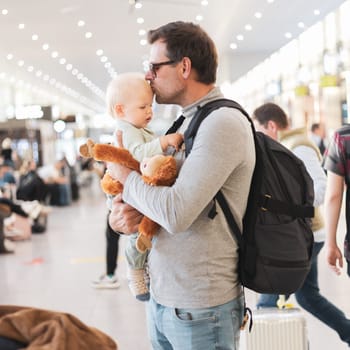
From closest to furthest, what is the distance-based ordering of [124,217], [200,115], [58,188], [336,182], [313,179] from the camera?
[200,115], [124,217], [336,182], [313,179], [58,188]

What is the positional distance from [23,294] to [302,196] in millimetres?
5206

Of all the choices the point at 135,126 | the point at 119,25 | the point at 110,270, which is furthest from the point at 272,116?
the point at 119,25

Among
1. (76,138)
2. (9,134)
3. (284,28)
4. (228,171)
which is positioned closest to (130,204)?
(228,171)

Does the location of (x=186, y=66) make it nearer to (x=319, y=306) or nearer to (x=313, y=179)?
(x=313, y=179)

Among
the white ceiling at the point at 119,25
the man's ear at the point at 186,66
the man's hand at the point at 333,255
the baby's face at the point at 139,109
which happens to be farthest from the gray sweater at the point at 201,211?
the white ceiling at the point at 119,25

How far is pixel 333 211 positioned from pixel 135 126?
1393mm

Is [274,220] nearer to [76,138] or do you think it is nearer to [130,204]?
[130,204]

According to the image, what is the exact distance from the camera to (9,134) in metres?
19.7

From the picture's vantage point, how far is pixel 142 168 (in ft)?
6.43

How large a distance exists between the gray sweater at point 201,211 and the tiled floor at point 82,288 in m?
2.79

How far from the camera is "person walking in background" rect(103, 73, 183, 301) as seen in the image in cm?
210

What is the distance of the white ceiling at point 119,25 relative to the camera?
36.5 ft

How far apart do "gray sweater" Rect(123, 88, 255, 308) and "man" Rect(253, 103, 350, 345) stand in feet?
6.50

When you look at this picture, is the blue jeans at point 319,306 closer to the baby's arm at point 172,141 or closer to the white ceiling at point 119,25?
the baby's arm at point 172,141
